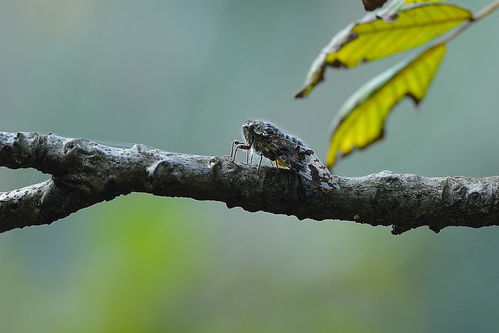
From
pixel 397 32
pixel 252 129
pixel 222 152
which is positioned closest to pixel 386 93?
pixel 397 32

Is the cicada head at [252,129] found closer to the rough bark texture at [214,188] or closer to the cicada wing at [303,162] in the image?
the cicada wing at [303,162]

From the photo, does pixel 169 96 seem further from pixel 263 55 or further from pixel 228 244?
pixel 228 244

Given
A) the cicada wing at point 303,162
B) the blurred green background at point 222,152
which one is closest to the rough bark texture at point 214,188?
the cicada wing at point 303,162

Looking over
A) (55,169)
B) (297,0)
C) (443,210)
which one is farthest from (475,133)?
(55,169)

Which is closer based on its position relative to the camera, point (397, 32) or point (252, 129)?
point (397, 32)

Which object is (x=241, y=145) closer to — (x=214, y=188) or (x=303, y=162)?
(x=303, y=162)

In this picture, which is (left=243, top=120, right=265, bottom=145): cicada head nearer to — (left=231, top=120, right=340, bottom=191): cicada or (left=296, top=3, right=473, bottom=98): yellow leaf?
(left=231, top=120, right=340, bottom=191): cicada
